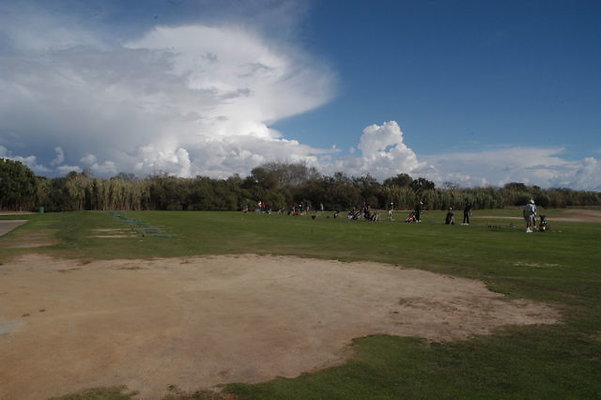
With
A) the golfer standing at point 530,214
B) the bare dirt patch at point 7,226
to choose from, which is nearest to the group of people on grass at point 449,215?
the golfer standing at point 530,214

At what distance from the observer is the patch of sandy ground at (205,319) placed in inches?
211

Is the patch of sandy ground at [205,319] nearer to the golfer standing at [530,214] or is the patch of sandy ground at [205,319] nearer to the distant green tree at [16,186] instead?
the golfer standing at [530,214]

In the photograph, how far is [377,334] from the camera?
22.6ft

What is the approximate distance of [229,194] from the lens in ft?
202

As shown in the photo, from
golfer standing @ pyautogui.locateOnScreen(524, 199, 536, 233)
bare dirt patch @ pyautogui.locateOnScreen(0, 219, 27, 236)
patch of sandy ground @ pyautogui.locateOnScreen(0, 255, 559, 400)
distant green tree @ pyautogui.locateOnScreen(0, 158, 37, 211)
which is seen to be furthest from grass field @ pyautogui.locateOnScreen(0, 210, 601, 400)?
distant green tree @ pyautogui.locateOnScreen(0, 158, 37, 211)

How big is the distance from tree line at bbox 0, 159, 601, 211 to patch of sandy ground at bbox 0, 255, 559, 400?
143ft

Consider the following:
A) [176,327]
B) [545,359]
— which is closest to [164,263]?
[176,327]

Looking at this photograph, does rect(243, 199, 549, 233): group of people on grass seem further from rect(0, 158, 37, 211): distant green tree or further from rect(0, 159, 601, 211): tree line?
rect(0, 158, 37, 211): distant green tree

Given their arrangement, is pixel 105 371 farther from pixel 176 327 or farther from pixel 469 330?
pixel 469 330

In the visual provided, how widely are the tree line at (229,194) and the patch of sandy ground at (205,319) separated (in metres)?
43.5

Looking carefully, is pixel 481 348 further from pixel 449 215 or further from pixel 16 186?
pixel 16 186

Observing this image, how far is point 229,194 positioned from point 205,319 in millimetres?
54590

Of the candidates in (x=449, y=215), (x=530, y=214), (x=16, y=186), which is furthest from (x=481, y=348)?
(x=16, y=186)

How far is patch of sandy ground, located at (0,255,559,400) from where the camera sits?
17.6ft
